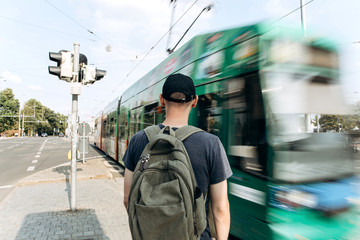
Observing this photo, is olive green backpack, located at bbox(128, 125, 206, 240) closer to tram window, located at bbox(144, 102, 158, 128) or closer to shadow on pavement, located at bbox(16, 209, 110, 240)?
shadow on pavement, located at bbox(16, 209, 110, 240)

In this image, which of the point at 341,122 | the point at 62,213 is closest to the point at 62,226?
the point at 62,213

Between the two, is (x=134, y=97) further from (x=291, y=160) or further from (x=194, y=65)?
(x=291, y=160)

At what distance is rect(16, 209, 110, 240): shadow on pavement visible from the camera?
4137 millimetres

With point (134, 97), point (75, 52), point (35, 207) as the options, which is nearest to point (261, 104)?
point (75, 52)

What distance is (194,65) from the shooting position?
173 inches

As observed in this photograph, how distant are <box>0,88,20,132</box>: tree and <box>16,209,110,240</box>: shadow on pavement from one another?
75.1m

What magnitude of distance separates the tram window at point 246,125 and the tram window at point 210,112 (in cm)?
21

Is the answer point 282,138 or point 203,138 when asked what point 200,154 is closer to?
point 203,138

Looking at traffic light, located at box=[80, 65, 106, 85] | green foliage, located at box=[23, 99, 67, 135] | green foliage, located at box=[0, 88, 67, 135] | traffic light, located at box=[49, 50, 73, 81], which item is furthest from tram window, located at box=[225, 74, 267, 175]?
green foliage, located at box=[23, 99, 67, 135]

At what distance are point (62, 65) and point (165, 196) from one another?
509cm

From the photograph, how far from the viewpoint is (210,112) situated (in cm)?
378

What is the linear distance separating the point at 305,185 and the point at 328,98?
1.27m

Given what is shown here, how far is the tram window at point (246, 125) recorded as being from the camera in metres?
2.84

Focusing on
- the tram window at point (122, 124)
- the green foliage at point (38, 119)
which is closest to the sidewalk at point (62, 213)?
the tram window at point (122, 124)
